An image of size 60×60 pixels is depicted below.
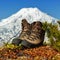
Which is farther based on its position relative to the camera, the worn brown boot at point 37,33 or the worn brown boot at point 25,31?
the worn brown boot at point 25,31

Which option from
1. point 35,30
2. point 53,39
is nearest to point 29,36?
point 35,30

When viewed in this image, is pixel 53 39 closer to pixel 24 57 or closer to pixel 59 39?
pixel 59 39

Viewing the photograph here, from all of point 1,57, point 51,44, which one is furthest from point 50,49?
point 1,57

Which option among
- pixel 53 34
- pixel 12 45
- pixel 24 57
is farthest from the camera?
pixel 12 45

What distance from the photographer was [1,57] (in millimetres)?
10156

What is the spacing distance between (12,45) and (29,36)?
2.36ft

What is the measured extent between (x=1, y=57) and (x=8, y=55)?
0.29 m

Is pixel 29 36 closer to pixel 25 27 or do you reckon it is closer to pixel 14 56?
pixel 25 27

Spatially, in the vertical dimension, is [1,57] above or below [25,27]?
below

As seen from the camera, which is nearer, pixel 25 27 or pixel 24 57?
pixel 24 57

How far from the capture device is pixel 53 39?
1083 cm

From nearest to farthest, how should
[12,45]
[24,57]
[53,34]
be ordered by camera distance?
1. [24,57]
2. [53,34]
3. [12,45]

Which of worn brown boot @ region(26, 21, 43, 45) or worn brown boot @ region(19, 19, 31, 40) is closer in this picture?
worn brown boot @ region(26, 21, 43, 45)

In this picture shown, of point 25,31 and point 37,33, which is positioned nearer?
point 37,33
